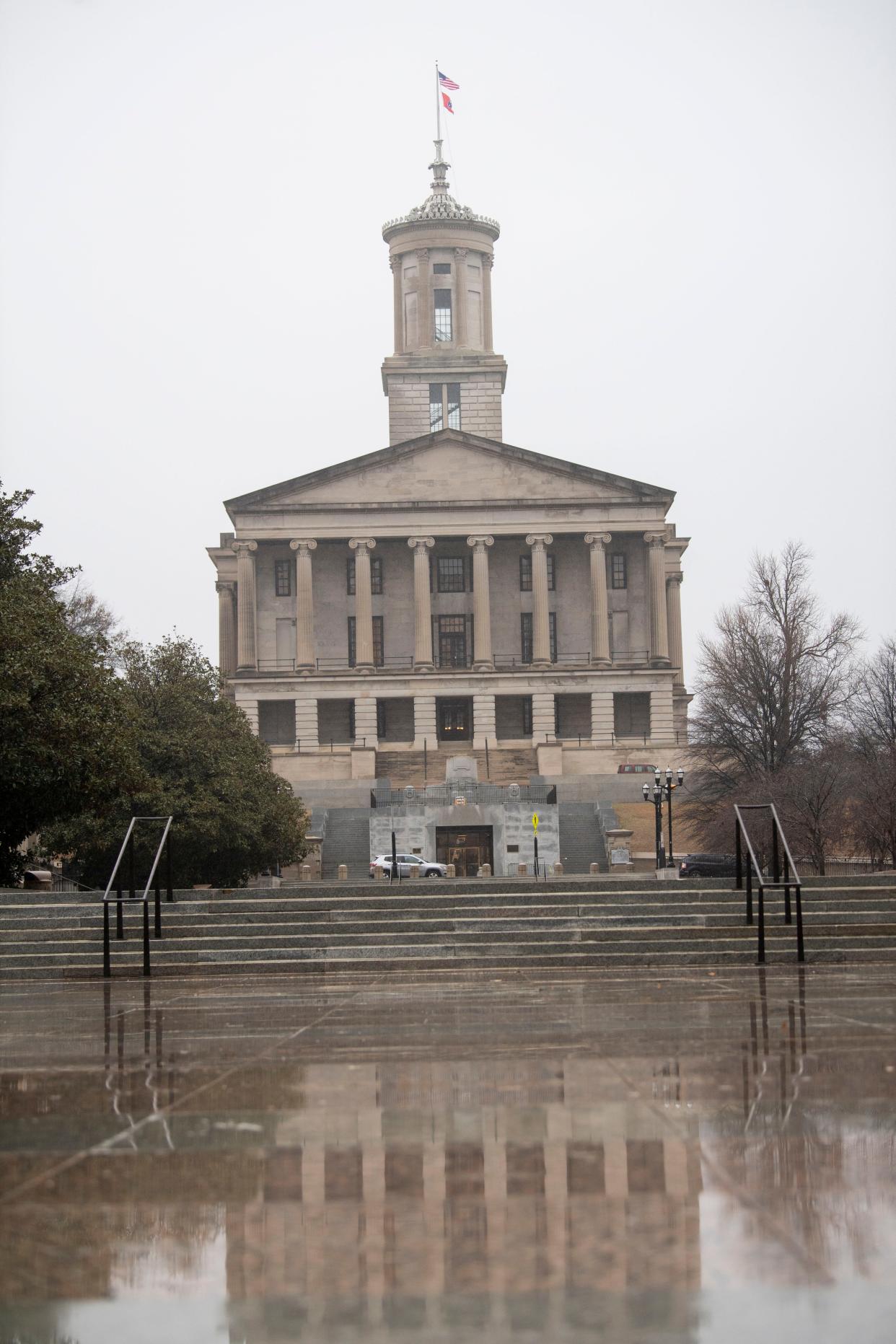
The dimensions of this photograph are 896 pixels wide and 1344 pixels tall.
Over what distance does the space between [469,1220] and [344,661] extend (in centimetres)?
8467

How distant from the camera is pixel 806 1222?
505 cm

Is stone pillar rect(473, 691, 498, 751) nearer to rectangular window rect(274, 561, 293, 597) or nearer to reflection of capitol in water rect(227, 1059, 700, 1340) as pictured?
rectangular window rect(274, 561, 293, 597)

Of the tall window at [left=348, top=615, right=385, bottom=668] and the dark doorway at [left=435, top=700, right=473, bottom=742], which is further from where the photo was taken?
the tall window at [left=348, top=615, right=385, bottom=668]

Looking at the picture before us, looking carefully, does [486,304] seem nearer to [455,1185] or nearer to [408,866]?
[408,866]

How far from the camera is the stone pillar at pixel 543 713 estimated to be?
83.1 m

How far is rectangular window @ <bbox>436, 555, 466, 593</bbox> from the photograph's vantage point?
90438 millimetres

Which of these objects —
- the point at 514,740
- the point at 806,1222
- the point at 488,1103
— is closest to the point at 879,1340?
the point at 806,1222

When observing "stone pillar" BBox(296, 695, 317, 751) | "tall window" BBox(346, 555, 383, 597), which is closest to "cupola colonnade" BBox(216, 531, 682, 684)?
"stone pillar" BBox(296, 695, 317, 751)

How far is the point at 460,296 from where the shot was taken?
104 meters

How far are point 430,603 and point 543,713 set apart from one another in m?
10.3

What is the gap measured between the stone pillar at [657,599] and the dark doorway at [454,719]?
35.6 feet

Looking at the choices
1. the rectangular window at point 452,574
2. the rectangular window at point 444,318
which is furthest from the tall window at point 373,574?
the rectangular window at point 444,318

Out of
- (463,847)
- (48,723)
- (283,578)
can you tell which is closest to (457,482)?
(283,578)

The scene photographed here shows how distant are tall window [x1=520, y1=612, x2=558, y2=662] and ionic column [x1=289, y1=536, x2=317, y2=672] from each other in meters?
12.4
